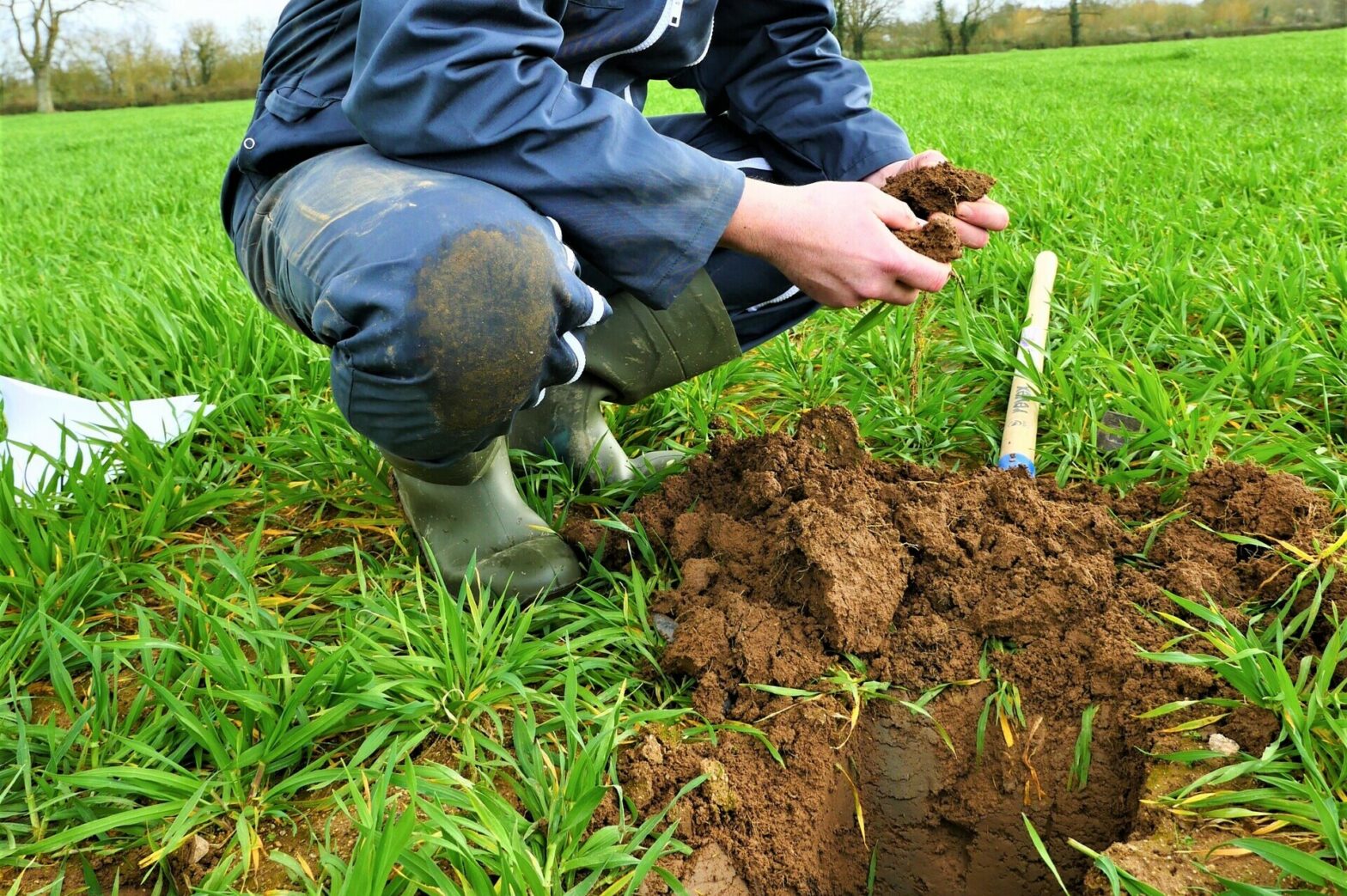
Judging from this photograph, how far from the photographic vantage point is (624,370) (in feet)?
6.82

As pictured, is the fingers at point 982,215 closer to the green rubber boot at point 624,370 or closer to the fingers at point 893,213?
the fingers at point 893,213

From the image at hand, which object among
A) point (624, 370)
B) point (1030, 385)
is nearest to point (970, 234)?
point (1030, 385)

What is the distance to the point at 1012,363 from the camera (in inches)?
91.7

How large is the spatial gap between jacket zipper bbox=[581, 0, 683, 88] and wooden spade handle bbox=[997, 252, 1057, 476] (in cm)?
105

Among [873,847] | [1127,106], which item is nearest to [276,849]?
[873,847]

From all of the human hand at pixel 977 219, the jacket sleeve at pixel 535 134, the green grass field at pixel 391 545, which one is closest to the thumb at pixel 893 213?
the human hand at pixel 977 219

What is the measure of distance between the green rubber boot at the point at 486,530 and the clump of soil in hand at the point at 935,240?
2.71 ft

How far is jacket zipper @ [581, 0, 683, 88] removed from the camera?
167 centimetres

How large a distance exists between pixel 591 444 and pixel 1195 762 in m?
1.29

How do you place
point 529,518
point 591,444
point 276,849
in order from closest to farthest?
point 276,849 < point 529,518 < point 591,444

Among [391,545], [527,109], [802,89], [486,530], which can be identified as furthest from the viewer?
[802,89]

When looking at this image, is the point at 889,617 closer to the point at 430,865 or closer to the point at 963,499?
the point at 963,499

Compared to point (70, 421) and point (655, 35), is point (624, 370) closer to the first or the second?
point (655, 35)

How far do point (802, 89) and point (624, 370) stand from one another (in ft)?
2.41
